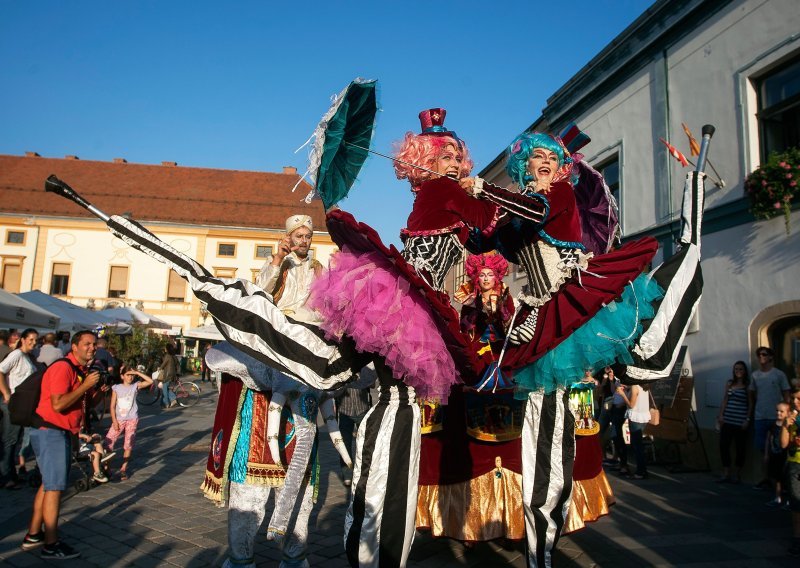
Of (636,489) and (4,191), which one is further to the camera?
(4,191)

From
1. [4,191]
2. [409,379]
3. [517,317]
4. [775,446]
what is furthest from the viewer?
[4,191]

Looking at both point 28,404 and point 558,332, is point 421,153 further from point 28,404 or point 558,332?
point 28,404

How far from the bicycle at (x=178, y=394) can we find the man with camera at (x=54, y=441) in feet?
39.3

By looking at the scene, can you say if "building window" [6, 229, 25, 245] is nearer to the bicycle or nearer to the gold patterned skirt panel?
the bicycle

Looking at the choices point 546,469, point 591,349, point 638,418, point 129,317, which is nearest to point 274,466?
point 546,469

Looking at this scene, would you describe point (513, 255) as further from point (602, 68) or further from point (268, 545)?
point (602, 68)

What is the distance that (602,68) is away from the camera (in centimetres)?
1294

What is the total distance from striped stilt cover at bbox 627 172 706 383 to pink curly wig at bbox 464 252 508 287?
1879 millimetres

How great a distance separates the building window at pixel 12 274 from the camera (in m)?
38.5

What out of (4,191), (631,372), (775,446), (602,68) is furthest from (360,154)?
(4,191)

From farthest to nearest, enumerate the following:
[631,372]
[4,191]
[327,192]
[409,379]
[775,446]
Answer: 1. [4,191]
2. [775,446]
3. [631,372]
4. [327,192]
5. [409,379]

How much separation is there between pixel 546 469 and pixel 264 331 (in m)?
1.66

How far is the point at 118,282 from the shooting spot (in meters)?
39.7

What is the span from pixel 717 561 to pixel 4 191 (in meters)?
47.0
